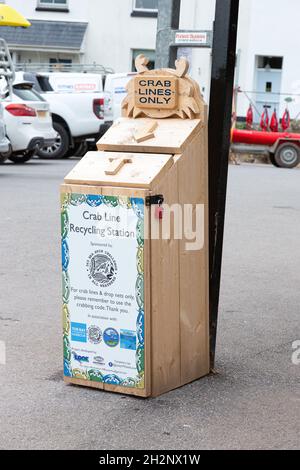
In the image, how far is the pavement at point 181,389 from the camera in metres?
4.65

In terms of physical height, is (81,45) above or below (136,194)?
below

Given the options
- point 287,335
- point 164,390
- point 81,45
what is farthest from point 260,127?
point 164,390

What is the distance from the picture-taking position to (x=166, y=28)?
752cm

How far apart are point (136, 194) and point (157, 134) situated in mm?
482

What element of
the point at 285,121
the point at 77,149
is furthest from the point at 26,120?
the point at 285,121

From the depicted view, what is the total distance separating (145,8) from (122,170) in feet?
105

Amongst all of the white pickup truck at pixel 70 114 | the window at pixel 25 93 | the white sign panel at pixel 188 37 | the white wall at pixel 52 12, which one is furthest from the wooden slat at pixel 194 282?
the white wall at pixel 52 12

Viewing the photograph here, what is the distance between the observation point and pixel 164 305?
16.7 ft

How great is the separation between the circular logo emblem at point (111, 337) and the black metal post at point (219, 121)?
0.78 metres

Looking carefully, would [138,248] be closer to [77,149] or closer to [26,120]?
[26,120]

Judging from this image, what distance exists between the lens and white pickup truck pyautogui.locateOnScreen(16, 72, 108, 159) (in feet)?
73.4
